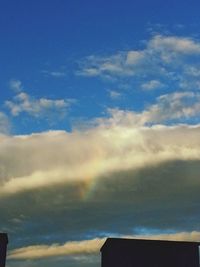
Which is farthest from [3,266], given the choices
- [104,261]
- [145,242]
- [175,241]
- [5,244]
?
[175,241]

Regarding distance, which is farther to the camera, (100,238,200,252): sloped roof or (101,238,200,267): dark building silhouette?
(100,238,200,252): sloped roof

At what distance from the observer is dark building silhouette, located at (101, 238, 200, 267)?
178 ft

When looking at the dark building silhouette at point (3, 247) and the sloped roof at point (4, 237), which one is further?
the sloped roof at point (4, 237)

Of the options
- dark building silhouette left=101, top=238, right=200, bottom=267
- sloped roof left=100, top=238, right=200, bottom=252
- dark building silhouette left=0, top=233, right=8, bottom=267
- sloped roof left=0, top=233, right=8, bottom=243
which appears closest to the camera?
dark building silhouette left=0, top=233, right=8, bottom=267

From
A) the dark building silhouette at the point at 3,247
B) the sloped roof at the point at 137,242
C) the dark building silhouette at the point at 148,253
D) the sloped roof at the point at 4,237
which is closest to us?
the dark building silhouette at the point at 3,247

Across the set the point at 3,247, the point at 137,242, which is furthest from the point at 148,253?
the point at 3,247

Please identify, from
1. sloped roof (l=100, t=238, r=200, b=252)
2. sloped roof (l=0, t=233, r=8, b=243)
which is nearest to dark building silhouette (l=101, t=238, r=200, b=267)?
sloped roof (l=100, t=238, r=200, b=252)

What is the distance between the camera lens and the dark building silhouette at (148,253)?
178 ft

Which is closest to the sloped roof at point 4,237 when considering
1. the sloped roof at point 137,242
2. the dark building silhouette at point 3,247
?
the dark building silhouette at point 3,247

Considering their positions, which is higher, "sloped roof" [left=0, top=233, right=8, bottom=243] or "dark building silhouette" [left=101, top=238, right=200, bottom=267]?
"sloped roof" [left=0, top=233, right=8, bottom=243]

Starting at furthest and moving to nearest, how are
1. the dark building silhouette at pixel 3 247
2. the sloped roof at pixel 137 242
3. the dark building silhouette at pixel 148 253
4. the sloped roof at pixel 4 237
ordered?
the sloped roof at pixel 137 242 → the dark building silhouette at pixel 148 253 → the sloped roof at pixel 4 237 → the dark building silhouette at pixel 3 247

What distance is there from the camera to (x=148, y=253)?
54.5m

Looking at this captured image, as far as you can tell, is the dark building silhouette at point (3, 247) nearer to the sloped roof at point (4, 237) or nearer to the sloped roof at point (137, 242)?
the sloped roof at point (4, 237)

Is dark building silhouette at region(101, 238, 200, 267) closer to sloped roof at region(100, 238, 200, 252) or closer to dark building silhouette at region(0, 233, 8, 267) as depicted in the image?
sloped roof at region(100, 238, 200, 252)
